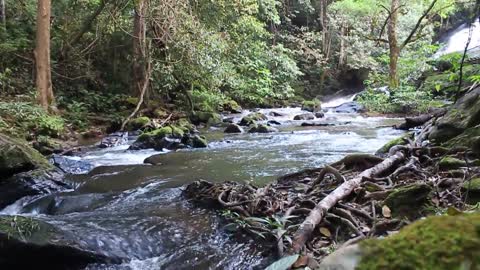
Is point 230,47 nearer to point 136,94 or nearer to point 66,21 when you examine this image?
point 136,94

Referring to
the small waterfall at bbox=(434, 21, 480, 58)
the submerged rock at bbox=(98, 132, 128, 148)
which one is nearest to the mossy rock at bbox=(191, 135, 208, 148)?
the submerged rock at bbox=(98, 132, 128, 148)

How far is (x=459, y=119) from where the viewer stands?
6055mm

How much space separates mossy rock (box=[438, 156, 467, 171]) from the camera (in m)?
4.79

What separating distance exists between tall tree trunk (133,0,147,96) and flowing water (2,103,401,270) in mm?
4606

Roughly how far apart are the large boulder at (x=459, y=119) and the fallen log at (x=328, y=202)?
1045 millimetres

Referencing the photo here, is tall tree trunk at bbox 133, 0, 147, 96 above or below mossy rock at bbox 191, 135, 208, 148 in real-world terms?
above

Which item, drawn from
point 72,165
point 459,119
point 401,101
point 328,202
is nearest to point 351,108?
point 401,101

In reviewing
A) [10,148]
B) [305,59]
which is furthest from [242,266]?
[305,59]

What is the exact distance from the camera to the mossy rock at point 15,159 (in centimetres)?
642

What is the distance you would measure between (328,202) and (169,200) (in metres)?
2.28

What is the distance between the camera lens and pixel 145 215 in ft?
15.9

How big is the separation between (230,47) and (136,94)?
154 inches

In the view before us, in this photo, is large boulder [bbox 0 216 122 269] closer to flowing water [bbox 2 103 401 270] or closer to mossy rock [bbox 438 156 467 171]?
flowing water [bbox 2 103 401 270]

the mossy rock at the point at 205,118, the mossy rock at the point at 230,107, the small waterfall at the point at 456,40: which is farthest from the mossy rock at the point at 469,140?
the small waterfall at the point at 456,40
